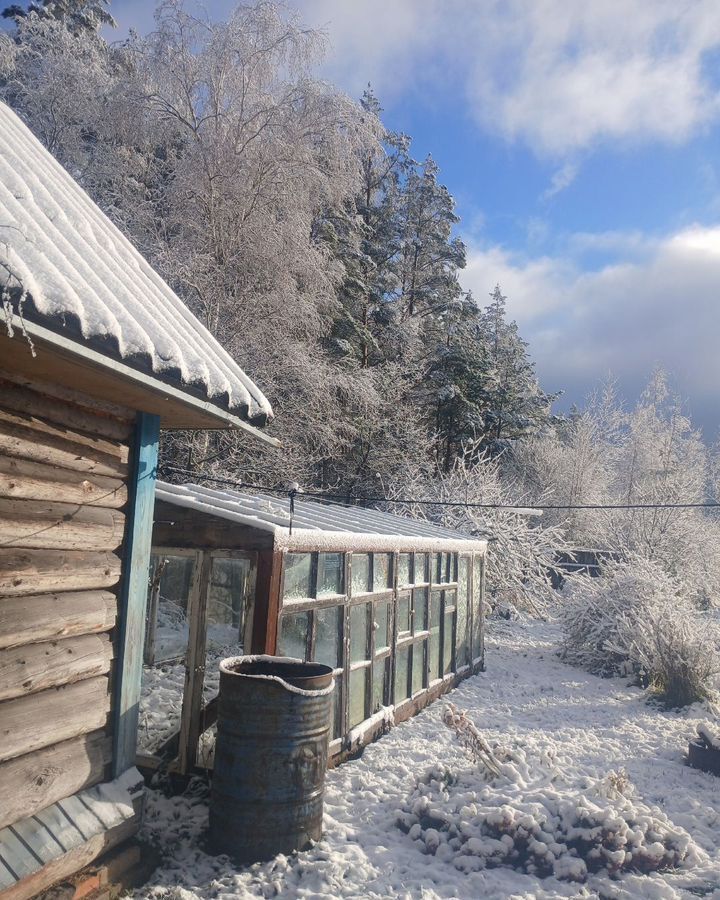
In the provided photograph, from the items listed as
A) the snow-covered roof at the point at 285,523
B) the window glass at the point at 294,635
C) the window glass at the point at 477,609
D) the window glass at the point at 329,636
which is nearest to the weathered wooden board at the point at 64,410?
the snow-covered roof at the point at 285,523

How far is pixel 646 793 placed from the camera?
19.7 ft

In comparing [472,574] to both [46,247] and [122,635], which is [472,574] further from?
[46,247]

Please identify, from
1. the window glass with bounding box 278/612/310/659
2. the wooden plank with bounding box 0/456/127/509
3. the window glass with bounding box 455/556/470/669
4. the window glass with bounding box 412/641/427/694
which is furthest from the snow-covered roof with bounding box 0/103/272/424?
the window glass with bounding box 455/556/470/669

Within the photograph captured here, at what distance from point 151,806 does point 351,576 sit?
2.61 meters

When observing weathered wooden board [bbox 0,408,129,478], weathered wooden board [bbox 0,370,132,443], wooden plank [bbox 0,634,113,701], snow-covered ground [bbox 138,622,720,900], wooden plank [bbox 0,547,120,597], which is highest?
weathered wooden board [bbox 0,370,132,443]

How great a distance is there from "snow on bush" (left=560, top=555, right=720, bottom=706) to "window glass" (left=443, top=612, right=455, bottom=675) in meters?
3.27

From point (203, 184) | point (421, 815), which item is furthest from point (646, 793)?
point (203, 184)

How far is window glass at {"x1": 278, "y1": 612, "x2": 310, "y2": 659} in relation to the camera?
5.25m

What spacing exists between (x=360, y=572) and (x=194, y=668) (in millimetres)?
2052

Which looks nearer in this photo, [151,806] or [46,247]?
[46,247]

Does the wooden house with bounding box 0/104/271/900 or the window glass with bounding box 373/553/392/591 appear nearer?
the wooden house with bounding box 0/104/271/900

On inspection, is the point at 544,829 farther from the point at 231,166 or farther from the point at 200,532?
the point at 231,166

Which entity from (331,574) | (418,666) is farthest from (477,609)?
(331,574)

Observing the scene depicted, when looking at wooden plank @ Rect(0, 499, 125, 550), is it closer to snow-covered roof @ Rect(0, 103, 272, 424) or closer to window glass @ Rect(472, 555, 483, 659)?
snow-covered roof @ Rect(0, 103, 272, 424)
